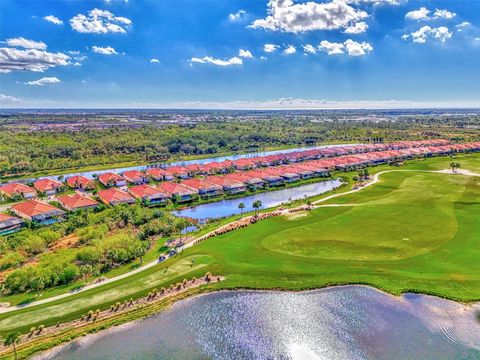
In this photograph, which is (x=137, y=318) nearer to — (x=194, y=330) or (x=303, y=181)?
(x=194, y=330)

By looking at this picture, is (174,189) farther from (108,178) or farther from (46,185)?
(46,185)

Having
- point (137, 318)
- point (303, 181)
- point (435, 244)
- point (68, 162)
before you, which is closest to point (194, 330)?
point (137, 318)

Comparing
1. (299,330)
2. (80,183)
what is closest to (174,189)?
(80,183)

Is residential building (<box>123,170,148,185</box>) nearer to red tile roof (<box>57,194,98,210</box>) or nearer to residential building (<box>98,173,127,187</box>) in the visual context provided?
residential building (<box>98,173,127,187</box>)

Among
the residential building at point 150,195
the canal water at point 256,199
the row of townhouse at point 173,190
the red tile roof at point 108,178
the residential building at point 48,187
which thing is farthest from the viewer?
the red tile roof at point 108,178

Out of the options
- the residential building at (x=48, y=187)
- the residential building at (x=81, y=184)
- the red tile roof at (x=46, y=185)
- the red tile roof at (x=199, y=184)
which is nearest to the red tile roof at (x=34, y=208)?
the residential building at (x=48, y=187)

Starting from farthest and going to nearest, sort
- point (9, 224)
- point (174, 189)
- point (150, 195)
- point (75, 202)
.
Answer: point (174, 189), point (150, 195), point (75, 202), point (9, 224)

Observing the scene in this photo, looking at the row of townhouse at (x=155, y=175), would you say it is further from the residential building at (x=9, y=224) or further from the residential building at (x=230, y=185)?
the residential building at (x=9, y=224)
